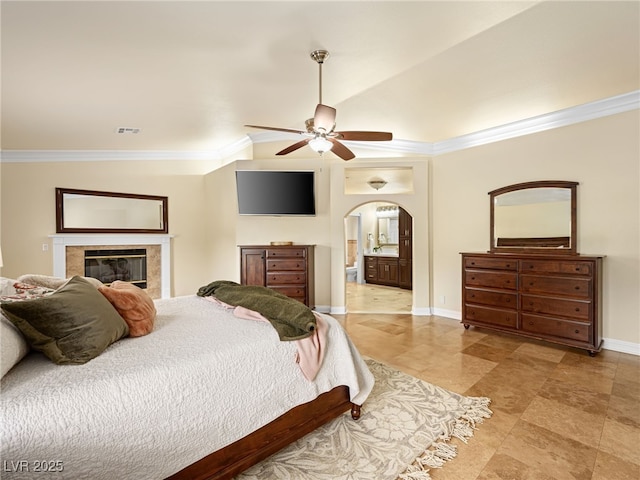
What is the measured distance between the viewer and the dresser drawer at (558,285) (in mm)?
3237

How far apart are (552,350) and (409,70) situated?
10.8 ft

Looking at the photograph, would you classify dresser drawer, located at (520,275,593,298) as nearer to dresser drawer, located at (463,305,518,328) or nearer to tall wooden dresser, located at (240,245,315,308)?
dresser drawer, located at (463,305,518,328)

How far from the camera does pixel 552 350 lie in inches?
135

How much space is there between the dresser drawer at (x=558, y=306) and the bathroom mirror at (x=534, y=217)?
2.19 ft

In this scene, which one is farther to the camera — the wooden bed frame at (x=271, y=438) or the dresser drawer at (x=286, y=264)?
the dresser drawer at (x=286, y=264)

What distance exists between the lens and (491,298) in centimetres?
394

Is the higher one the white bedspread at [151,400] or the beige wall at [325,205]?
the beige wall at [325,205]

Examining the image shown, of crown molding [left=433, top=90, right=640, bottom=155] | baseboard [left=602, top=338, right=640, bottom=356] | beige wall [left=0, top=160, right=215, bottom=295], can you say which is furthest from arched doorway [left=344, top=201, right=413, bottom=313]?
baseboard [left=602, top=338, right=640, bottom=356]

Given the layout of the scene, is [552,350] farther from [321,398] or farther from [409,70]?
[409,70]

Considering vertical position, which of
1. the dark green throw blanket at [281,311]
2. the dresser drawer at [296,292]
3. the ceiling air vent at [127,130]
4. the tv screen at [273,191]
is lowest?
the dresser drawer at [296,292]

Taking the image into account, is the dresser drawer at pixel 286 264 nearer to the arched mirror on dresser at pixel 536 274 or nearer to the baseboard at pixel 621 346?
the arched mirror on dresser at pixel 536 274

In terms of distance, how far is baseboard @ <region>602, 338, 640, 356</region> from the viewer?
330 centimetres

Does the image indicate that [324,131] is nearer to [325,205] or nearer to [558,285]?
[325,205]

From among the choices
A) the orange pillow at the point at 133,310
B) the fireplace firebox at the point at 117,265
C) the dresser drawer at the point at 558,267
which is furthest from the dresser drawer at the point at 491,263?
the fireplace firebox at the point at 117,265
